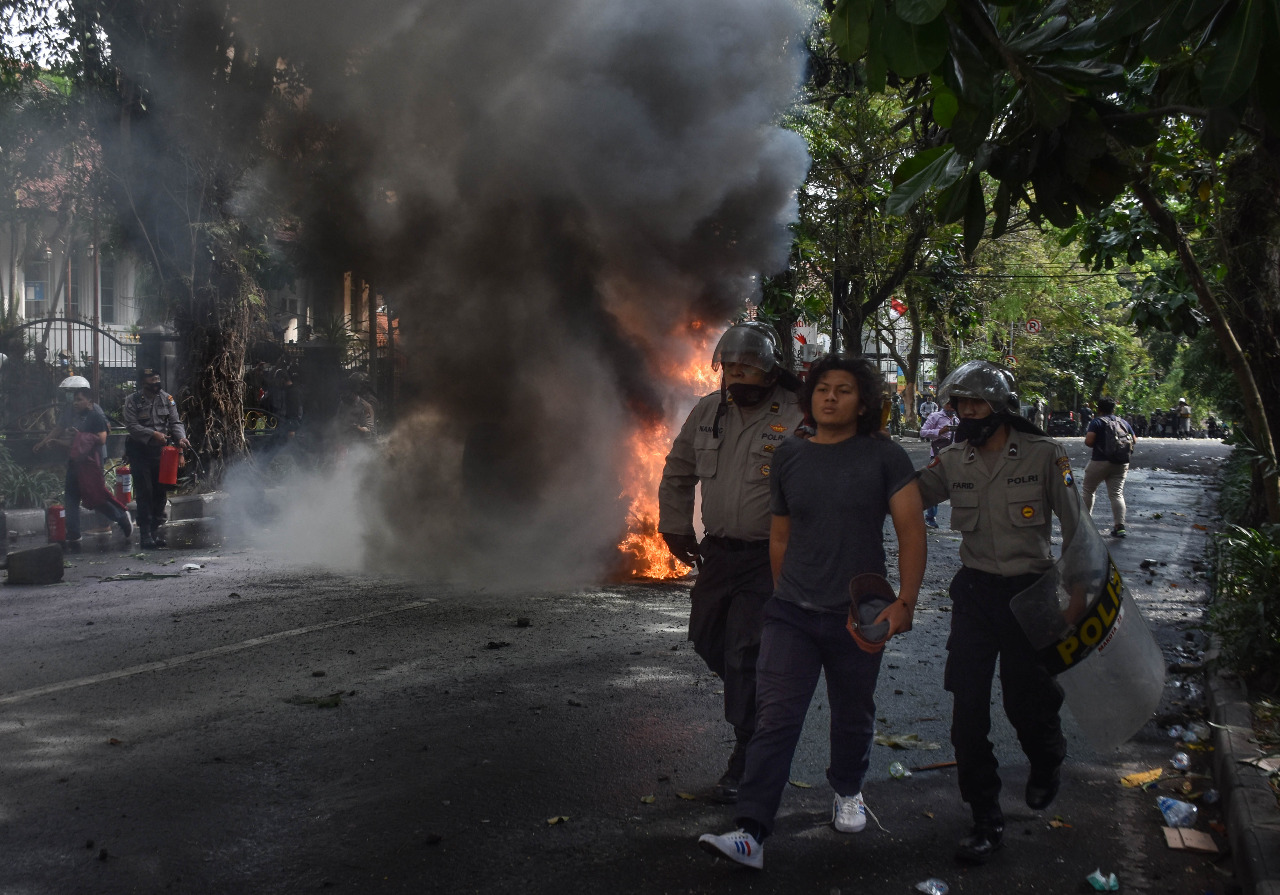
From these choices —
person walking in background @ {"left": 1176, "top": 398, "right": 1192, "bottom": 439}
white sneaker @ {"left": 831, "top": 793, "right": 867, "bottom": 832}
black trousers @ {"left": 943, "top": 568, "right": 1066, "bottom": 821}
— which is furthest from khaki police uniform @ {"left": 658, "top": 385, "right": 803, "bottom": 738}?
person walking in background @ {"left": 1176, "top": 398, "right": 1192, "bottom": 439}

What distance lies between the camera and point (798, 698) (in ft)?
10.2

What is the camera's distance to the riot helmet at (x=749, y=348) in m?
3.54

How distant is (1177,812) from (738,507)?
1809 millimetres

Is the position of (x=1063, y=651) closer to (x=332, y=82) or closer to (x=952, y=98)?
(x=952, y=98)

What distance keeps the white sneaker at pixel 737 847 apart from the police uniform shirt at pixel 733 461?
0.96m

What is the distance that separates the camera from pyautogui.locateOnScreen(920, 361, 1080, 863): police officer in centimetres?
324

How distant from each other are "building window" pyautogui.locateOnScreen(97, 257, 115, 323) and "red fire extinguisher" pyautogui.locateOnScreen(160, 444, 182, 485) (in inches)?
646

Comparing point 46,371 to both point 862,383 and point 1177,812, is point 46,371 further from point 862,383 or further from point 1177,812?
point 1177,812

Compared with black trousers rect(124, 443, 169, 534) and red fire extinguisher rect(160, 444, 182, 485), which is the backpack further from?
black trousers rect(124, 443, 169, 534)

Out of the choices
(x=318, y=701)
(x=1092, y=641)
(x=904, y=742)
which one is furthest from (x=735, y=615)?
(x=318, y=701)

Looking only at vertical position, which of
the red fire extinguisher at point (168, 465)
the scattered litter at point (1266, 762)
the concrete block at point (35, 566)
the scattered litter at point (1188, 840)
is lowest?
the scattered litter at point (1188, 840)

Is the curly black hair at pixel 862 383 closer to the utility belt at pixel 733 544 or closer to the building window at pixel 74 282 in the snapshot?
the utility belt at pixel 733 544

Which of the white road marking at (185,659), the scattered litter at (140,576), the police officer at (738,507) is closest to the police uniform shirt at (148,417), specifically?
the scattered litter at (140,576)

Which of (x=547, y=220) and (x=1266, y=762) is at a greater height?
(x=547, y=220)
